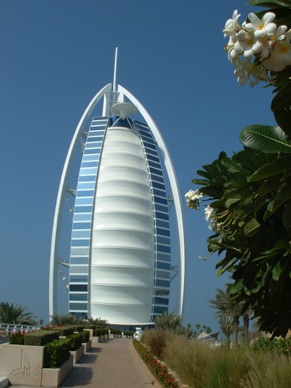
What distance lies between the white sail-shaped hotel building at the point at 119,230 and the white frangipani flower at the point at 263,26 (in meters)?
74.7

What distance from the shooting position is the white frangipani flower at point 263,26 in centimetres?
299

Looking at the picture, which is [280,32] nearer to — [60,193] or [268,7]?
[268,7]

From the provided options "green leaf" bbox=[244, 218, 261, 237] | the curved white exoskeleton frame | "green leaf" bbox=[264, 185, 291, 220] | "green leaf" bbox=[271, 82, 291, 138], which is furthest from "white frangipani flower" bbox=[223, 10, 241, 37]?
the curved white exoskeleton frame

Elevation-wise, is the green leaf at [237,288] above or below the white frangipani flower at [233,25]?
below

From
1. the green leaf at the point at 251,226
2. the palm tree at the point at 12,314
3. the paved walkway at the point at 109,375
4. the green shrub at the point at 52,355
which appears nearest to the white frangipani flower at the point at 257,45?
the green leaf at the point at 251,226

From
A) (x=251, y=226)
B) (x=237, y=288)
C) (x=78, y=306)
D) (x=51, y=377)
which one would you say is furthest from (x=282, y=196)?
(x=78, y=306)

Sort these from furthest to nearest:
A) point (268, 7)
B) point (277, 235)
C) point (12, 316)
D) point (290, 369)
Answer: point (12, 316) → point (290, 369) → point (277, 235) → point (268, 7)

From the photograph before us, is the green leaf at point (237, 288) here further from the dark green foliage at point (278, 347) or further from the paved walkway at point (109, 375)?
the paved walkway at point (109, 375)

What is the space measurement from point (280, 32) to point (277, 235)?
3.24 meters

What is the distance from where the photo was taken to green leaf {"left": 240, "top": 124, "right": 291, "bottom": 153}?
3.96m

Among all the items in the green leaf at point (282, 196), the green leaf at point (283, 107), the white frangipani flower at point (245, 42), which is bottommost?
the green leaf at point (282, 196)

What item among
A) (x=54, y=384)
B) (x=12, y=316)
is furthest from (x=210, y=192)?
(x=12, y=316)

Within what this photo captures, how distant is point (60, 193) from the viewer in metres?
78.3

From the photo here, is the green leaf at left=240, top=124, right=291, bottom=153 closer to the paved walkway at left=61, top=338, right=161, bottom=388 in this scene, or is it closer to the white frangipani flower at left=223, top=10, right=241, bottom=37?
the white frangipani flower at left=223, top=10, right=241, bottom=37
